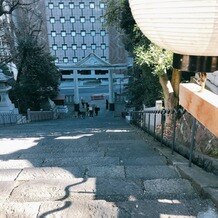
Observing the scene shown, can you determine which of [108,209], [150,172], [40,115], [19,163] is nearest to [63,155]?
[19,163]

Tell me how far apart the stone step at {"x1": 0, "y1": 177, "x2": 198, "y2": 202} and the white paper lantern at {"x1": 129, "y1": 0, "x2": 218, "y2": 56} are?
1994mm

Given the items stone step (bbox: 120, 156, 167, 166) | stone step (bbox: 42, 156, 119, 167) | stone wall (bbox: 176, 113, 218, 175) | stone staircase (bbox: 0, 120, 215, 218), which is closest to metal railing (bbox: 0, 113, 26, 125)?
stone wall (bbox: 176, 113, 218, 175)

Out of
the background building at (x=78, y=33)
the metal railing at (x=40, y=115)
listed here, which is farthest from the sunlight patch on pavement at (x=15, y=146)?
the background building at (x=78, y=33)

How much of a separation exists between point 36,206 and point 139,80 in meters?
12.6

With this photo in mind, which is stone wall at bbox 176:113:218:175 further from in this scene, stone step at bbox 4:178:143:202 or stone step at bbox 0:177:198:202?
stone step at bbox 4:178:143:202

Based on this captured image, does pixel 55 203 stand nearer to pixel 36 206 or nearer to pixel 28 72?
pixel 36 206

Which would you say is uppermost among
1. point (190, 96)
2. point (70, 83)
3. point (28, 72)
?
point (190, 96)

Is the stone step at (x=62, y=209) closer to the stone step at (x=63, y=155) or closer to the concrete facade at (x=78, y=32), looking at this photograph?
the stone step at (x=63, y=155)

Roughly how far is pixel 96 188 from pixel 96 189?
0.03 metres

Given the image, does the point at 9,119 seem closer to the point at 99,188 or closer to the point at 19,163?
the point at 19,163

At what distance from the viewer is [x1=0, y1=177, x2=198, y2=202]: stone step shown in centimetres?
297

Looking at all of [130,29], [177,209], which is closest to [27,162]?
[177,209]

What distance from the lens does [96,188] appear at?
3.21 metres

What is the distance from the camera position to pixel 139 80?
A: 14773 millimetres
